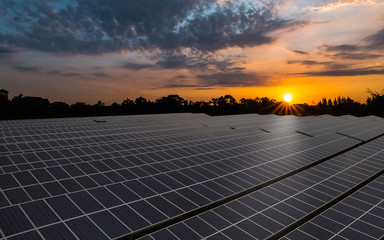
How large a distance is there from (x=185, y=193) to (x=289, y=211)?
5.51 meters

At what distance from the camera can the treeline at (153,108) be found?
80.4 metres

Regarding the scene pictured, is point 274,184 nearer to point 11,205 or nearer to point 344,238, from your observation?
point 344,238

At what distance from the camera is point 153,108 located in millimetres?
105750

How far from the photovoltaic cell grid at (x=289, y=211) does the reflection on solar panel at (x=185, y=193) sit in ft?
0.17

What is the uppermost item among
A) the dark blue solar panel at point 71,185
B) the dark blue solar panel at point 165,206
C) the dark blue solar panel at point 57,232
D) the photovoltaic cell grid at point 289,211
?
the dark blue solar panel at point 71,185

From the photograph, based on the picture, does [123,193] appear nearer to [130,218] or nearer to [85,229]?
[130,218]

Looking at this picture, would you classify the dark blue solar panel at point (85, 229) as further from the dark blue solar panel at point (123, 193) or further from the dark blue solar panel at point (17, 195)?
the dark blue solar panel at point (17, 195)

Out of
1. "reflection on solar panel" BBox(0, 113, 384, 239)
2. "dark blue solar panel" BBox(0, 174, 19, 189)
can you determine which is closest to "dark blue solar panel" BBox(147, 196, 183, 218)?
"reflection on solar panel" BBox(0, 113, 384, 239)

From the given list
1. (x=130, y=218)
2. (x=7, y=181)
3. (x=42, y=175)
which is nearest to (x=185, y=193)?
(x=130, y=218)

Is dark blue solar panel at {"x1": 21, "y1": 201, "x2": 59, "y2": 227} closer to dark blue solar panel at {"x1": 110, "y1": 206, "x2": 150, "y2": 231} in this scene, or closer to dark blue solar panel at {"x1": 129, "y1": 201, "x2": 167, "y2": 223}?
dark blue solar panel at {"x1": 110, "y1": 206, "x2": 150, "y2": 231}

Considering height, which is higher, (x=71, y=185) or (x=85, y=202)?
(x=71, y=185)

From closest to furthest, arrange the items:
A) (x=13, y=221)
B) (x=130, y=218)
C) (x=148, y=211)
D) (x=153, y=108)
Result: (x=13, y=221) < (x=130, y=218) < (x=148, y=211) < (x=153, y=108)

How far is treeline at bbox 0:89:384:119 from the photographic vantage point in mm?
80375

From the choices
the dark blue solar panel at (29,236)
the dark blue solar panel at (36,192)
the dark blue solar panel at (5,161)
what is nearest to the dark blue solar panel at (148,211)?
the dark blue solar panel at (29,236)
